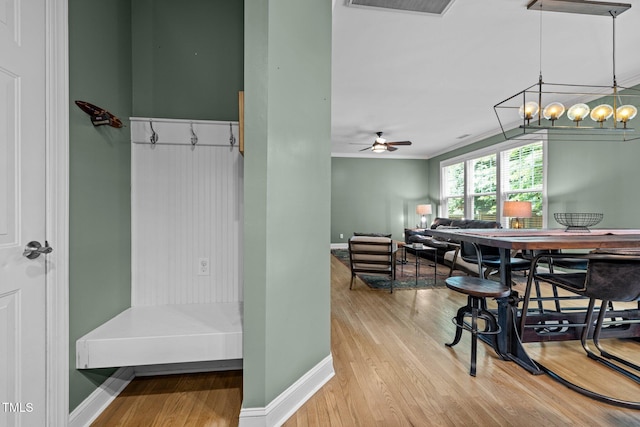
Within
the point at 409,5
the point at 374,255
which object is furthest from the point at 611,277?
the point at 374,255

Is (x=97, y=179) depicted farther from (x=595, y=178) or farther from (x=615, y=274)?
(x=595, y=178)

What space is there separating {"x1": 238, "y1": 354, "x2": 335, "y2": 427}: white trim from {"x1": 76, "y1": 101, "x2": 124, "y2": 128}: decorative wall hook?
1.57m

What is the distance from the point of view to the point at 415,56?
3064 millimetres

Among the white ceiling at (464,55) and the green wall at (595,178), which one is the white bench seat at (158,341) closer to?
the white ceiling at (464,55)

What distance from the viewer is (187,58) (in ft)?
6.00

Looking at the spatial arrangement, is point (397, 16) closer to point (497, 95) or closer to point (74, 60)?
point (74, 60)

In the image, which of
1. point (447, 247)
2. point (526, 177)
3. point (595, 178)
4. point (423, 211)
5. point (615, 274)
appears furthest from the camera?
point (423, 211)

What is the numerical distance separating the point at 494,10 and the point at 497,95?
2.14 metres

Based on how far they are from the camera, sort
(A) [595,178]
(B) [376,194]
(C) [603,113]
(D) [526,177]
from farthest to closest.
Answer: (B) [376,194]
(D) [526,177]
(A) [595,178]
(C) [603,113]

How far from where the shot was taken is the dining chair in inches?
147

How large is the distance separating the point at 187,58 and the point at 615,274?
286 centimetres

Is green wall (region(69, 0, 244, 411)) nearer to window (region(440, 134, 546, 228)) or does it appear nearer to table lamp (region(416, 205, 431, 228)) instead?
window (region(440, 134, 546, 228))
